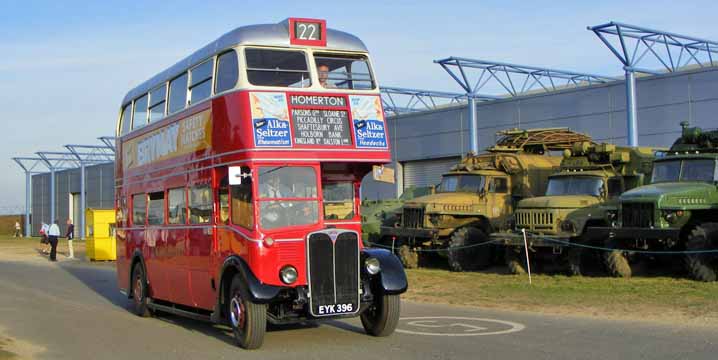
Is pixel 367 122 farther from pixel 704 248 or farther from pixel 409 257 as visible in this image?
pixel 409 257

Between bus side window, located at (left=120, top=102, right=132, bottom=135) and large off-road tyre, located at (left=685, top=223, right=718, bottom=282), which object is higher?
bus side window, located at (left=120, top=102, right=132, bottom=135)

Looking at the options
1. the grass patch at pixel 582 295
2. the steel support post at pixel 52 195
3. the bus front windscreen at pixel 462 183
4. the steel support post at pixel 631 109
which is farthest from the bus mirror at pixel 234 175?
the steel support post at pixel 52 195

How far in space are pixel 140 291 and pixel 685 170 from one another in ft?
39.4

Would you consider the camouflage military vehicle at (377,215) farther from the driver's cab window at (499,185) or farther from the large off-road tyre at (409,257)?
the driver's cab window at (499,185)

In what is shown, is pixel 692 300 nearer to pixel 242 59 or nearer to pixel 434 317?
pixel 434 317

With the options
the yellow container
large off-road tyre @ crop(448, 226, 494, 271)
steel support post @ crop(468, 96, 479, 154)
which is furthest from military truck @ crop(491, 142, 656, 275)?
the yellow container

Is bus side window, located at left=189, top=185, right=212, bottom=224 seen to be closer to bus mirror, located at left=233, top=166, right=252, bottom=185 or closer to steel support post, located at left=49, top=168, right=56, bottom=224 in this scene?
bus mirror, located at left=233, top=166, right=252, bottom=185

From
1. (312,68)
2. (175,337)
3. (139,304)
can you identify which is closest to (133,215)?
(139,304)

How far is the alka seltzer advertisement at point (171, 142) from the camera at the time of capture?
12.4 m

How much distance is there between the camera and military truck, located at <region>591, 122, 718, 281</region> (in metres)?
17.5

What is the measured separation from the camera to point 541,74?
38125 mm

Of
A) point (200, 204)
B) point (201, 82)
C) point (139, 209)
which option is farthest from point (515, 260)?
point (201, 82)

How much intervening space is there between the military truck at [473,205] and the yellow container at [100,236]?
43.5 feet

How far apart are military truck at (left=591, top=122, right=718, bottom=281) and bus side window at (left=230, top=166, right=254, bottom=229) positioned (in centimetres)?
1023
